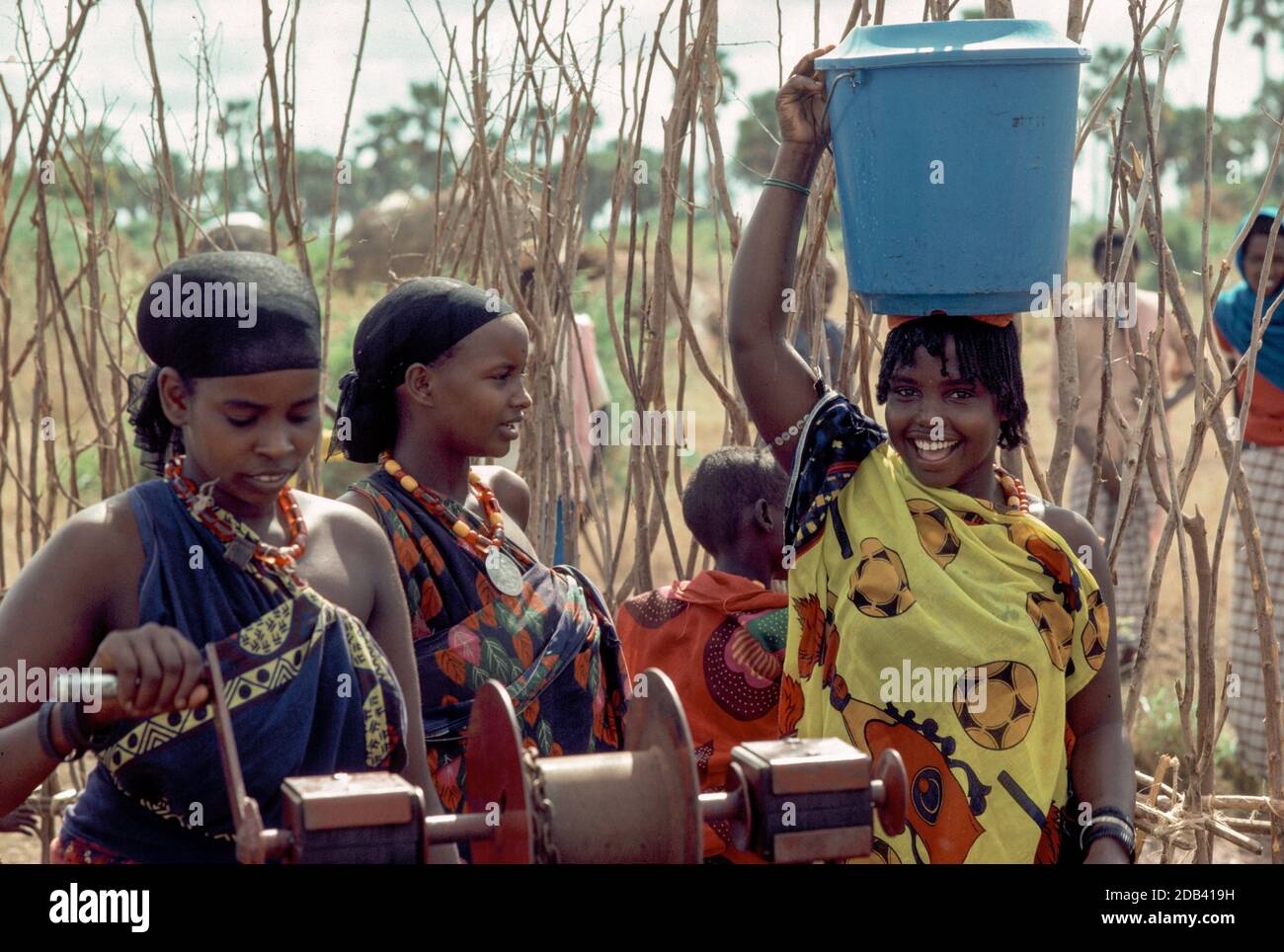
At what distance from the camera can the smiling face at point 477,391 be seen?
225 centimetres

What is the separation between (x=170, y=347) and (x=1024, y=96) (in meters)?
1.13

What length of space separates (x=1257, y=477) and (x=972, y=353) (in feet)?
11.8

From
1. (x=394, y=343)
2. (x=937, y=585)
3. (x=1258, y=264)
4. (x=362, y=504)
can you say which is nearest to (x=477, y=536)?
(x=362, y=504)

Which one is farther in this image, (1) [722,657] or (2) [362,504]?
(1) [722,657]

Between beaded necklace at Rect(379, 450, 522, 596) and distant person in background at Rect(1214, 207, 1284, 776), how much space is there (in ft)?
11.4

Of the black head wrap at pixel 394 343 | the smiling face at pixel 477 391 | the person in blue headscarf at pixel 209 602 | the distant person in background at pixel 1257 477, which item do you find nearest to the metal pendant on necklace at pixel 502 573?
the smiling face at pixel 477 391

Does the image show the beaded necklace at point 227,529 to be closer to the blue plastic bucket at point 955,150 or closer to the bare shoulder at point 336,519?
the bare shoulder at point 336,519

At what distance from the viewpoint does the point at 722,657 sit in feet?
8.52

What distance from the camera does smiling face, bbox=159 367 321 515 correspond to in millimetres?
1594

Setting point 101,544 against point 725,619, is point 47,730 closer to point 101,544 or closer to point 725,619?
point 101,544

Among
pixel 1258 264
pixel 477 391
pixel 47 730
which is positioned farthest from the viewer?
pixel 1258 264

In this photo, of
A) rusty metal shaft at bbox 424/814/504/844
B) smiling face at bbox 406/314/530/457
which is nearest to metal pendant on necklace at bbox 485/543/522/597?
smiling face at bbox 406/314/530/457
